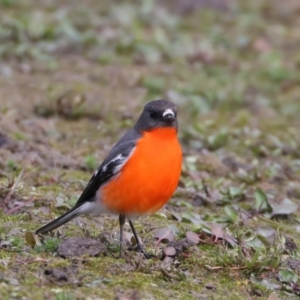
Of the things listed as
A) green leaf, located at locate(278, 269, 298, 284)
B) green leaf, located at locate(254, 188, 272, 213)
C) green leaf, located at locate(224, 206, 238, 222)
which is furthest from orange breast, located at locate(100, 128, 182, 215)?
green leaf, located at locate(254, 188, 272, 213)

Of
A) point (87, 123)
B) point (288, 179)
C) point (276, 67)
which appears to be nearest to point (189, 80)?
point (276, 67)

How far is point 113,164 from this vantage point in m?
6.29

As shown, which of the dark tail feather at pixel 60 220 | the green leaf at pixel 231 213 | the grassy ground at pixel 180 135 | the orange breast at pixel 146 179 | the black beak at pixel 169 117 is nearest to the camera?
the grassy ground at pixel 180 135

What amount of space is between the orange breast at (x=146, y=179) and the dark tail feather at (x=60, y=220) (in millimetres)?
239

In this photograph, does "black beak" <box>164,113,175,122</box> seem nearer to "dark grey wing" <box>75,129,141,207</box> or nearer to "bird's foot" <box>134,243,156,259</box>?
"dark grey wing" <box>75,129,141,207</box>

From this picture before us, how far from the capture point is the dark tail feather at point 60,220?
621 centimetres

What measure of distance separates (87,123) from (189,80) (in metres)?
2.77

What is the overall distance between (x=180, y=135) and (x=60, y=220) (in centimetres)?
415

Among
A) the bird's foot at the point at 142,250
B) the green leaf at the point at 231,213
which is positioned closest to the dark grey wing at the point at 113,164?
the bird's foot at the point at 142,250

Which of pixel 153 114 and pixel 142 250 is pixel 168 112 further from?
pixel 142 250

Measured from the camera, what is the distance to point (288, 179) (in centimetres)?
917

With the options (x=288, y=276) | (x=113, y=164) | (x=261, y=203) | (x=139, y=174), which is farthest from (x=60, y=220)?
(x=261, y=203)

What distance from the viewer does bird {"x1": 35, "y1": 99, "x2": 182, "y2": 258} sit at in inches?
241

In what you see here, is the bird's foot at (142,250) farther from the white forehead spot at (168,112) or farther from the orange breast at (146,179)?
the white forehead spot at (168,112)
